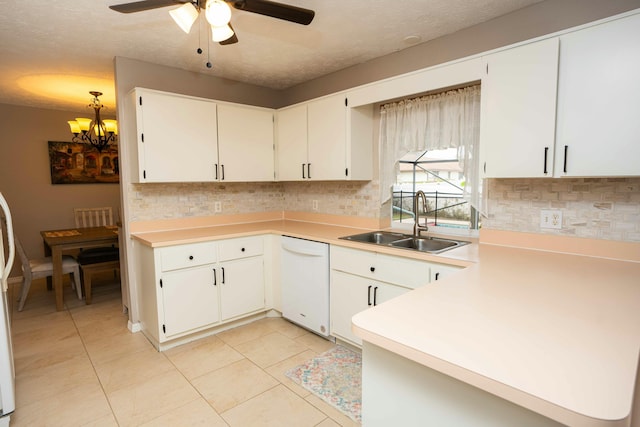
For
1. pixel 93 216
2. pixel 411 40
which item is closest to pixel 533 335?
pixel 411 40

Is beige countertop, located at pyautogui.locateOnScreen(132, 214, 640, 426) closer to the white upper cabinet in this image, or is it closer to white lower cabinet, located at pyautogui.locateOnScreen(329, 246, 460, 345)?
white lower cabinet, located at pyautogui.locateOnScreen(329, 246, 460, 345)

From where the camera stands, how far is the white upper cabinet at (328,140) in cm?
290

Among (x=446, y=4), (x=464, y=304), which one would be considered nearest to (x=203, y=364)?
(x=464, y=304)

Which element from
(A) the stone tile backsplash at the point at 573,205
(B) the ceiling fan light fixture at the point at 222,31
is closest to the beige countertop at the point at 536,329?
(A) the stone tile backsplash at the point at 573,205

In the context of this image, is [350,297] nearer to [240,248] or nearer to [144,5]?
[240,248]

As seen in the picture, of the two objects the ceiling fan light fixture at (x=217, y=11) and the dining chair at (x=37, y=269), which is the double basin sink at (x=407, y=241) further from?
the dining chair at (x=37, y=269)

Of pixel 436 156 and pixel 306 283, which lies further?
pixel 306 283

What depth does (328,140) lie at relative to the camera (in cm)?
303

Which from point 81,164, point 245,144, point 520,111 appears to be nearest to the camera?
point 520,111

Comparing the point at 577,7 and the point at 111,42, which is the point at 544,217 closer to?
the point at 577,7

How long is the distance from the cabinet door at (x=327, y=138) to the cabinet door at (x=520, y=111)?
3.90 ft

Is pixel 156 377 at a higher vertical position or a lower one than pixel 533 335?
lower

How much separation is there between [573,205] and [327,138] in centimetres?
189

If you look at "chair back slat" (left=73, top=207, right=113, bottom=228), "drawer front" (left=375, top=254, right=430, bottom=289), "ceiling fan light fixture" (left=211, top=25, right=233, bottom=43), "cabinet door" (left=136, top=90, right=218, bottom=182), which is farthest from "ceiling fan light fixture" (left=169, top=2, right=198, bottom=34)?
"chair back slat" (left=73, top=207, right=113, bottom=228)
